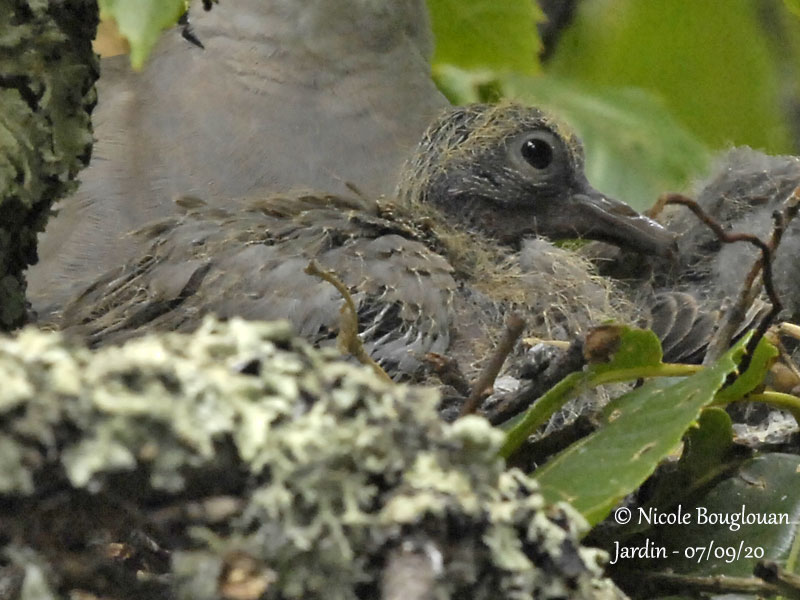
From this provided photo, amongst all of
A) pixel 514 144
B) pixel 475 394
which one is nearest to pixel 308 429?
pixel 475 394

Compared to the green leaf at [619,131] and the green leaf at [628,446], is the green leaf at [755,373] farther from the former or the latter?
the green leaf at [619,131]

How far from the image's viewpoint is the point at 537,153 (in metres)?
1.43

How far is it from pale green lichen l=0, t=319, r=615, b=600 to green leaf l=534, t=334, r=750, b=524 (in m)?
0.14

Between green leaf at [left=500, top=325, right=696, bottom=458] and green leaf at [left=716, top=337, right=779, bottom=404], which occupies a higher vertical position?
green leaf at [left=716, top=337, right=779, bottom=404]

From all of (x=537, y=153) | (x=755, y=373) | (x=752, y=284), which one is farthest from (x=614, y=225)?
(x=755, y=373)

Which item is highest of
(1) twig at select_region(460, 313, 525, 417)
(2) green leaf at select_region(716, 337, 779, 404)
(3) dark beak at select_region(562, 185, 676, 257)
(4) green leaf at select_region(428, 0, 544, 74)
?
(4) green leaf at select_region(428, 0, 544, 74)

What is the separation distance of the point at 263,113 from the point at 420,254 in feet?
2.61

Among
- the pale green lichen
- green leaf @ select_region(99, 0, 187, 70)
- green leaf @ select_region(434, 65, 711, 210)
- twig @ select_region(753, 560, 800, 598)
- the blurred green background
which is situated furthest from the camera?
green leaf @ select_region(434, 65, 711, 210)

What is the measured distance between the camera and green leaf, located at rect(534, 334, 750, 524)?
0.68m

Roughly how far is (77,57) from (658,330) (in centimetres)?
62

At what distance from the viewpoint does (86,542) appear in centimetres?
51

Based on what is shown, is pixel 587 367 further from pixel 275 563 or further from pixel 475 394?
pixel 275 563

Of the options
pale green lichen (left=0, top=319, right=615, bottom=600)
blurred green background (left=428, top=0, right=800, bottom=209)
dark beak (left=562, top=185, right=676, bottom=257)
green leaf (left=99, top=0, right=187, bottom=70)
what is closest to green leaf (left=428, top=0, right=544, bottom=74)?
blurred green background (left=428, top=0, right=800, bottom=209)

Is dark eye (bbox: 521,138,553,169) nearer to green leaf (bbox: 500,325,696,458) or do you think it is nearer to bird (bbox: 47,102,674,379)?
bird (bbox: 47,102,674,379)
